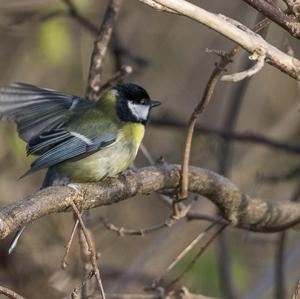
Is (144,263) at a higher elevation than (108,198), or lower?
lower

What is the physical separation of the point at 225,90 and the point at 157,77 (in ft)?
1.86

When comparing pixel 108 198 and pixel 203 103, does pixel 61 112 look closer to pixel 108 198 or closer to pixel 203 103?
pixel 108 198

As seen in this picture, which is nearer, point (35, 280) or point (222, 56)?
point (222, 56)

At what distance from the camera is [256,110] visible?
5.75 m

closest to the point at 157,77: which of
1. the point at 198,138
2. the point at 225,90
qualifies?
the point at 225,90

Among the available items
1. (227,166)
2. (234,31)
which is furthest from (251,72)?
(227,166)

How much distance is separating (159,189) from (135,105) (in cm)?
101

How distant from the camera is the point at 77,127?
11.7ft

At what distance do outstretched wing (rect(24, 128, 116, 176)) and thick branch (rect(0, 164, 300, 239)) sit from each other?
63cm

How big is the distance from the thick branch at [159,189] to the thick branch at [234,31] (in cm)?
65

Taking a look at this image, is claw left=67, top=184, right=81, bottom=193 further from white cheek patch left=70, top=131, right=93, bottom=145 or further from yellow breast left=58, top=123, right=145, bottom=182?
white cheek patch left=70, top=131, right=93, bottom=145

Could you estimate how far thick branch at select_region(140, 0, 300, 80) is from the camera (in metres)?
1.88

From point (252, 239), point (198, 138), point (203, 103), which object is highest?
point (203, 103)

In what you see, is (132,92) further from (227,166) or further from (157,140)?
(157,140)
